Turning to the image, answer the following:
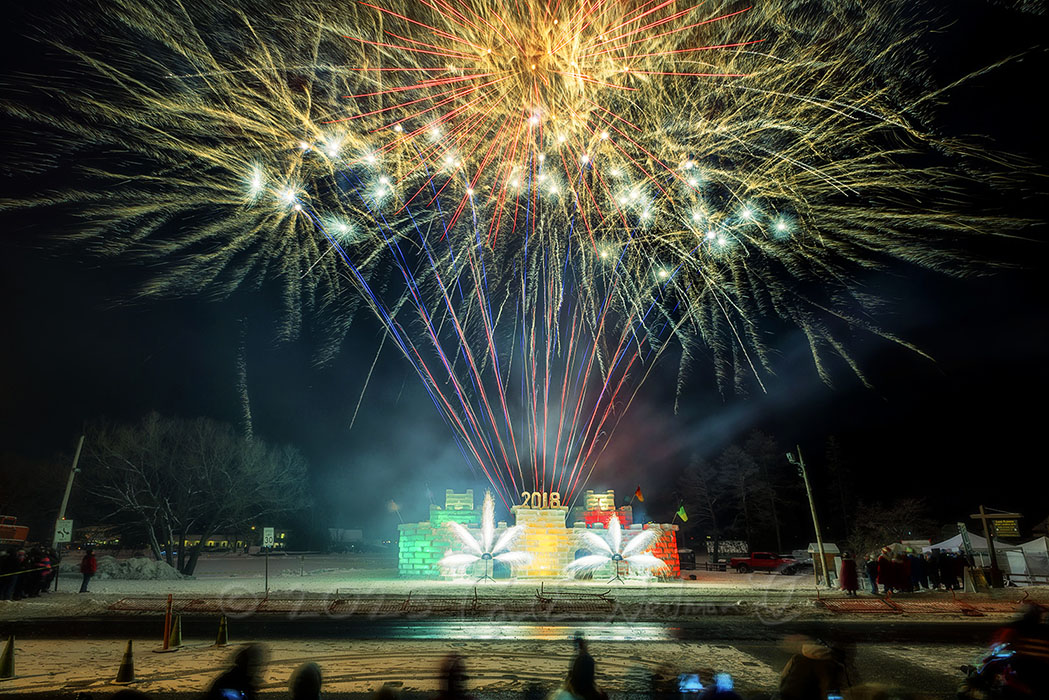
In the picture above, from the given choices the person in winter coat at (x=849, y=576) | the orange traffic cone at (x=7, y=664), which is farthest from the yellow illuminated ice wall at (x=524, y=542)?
the orange traffic cone at (x=7, y=664)

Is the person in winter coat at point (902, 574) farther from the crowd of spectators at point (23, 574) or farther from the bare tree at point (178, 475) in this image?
the bare tree at point (178, 475)

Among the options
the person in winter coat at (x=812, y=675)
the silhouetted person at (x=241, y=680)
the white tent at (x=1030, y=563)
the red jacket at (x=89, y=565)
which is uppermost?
the silhouetted person at (x=241, y=680)

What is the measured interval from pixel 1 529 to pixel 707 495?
161 ft

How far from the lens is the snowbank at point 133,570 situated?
26016 mm

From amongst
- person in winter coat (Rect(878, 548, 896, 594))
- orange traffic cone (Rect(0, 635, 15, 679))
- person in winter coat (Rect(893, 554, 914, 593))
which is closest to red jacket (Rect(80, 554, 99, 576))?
orange traffic cone (Rect(0, 635, 15, 679))

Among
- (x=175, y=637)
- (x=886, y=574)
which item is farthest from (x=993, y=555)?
(x=175, y=637)

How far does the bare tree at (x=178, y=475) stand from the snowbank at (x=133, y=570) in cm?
153

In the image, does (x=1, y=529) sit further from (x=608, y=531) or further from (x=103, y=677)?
(x=608, y=531)

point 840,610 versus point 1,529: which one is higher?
point 1,529

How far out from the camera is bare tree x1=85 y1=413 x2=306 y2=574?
2906 centimetres

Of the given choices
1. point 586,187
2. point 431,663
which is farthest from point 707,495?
point 431,663

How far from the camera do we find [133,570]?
26.2m

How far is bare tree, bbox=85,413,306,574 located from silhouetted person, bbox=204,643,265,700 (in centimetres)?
2820

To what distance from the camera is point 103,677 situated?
872 centimetres
